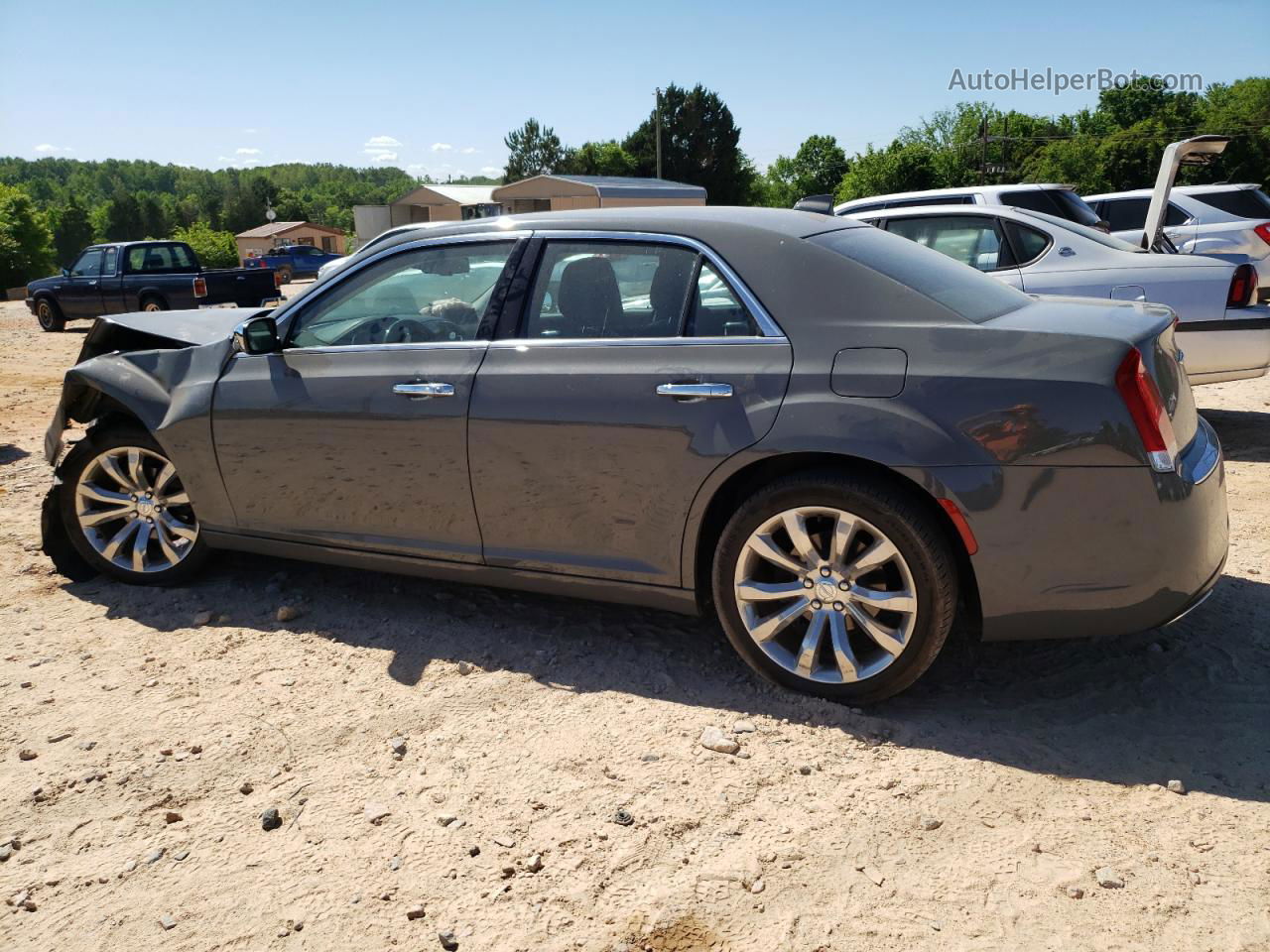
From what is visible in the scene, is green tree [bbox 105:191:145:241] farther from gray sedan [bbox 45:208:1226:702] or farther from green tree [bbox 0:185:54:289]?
gray sedan [bbox 45:208:1226:702]

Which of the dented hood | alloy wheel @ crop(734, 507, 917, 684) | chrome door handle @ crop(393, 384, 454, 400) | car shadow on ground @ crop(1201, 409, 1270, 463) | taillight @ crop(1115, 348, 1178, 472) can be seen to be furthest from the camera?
car shadow on ground @ crop(1201, 409, 1270, 463)

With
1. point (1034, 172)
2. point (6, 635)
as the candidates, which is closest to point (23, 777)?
point (6, 635)

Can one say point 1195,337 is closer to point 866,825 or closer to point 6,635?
point 866,825

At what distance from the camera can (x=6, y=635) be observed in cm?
432

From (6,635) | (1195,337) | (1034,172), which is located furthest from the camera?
(1034,172)

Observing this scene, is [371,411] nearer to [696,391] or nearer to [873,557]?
[696,391]

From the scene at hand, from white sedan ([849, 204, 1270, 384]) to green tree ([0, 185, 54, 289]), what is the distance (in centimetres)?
3447

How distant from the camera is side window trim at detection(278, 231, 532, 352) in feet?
12.9

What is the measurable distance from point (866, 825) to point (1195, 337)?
19.0ft

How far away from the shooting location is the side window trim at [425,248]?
3.94 m

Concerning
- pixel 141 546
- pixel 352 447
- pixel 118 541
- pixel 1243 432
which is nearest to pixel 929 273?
pixel 352 447

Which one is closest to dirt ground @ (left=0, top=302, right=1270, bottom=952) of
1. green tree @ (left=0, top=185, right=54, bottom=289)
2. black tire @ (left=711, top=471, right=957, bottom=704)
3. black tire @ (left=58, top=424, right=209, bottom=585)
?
black tire @ (left=711, top=471, right=957, bottom=704)

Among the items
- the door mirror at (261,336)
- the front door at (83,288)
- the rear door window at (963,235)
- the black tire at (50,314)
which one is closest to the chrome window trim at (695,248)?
the door mirror at (261,336)

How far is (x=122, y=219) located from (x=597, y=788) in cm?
11693
